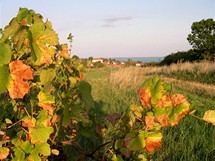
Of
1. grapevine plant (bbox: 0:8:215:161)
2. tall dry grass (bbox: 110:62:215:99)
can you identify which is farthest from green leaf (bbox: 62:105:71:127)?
tall dry grass (bbox: 110:62:215:99)

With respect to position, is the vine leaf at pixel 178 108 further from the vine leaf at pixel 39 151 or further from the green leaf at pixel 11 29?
the green leaf at pixel 11 29

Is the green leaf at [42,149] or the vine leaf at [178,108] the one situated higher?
the vine leaf at [178,108]

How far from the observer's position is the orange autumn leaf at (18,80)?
0.78 meters

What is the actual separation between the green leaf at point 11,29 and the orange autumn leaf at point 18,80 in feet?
0.56

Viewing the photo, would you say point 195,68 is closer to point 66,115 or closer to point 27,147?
point 66,115

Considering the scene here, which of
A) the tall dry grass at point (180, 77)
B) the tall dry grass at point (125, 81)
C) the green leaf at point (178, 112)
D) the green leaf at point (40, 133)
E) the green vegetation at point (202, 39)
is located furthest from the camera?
the green vegetation at point (202, 39)

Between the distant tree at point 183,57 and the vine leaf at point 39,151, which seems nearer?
the vine leaf at point 39,151

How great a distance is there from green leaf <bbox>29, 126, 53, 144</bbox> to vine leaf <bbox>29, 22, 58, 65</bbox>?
0.24 meters

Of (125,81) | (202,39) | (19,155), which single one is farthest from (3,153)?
(202,39)

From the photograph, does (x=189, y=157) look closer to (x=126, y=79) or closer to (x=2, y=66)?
(x=2, y=66)

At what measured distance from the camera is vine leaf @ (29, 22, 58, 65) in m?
0.84

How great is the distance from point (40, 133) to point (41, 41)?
32 cm

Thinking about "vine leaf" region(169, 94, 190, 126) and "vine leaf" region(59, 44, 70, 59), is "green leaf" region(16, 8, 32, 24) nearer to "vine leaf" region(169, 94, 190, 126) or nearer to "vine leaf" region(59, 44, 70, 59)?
"vine leaf" region(59, 44, 70, 59)

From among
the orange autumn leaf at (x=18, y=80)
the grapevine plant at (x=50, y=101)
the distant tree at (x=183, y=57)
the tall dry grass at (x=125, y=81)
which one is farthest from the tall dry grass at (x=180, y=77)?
the distant tree at (x=183, y=57)
